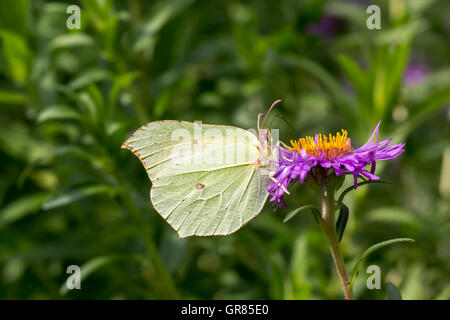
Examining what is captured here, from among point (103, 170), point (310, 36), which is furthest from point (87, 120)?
point (310, 36)

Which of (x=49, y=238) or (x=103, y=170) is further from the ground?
(x=103, y=170)

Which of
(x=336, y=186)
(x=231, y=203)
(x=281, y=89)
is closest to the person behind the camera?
(x=336, y=186)

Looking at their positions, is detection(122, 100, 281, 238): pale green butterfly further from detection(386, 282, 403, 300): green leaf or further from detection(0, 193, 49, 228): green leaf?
detection(0, 193, 49, 228): green leaf

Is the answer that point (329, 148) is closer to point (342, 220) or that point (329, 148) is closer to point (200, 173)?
point (342, 220)

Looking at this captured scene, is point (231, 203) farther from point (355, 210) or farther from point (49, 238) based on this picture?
point (49, 238)

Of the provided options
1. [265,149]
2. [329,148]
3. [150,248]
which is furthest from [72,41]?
[329,148]

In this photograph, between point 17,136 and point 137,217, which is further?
point 17,136

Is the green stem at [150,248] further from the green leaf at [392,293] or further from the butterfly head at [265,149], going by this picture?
the green leaf at [392,293]

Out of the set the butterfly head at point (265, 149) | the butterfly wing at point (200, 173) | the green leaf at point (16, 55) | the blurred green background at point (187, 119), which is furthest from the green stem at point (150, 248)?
the green leaf at point (16, 55)
